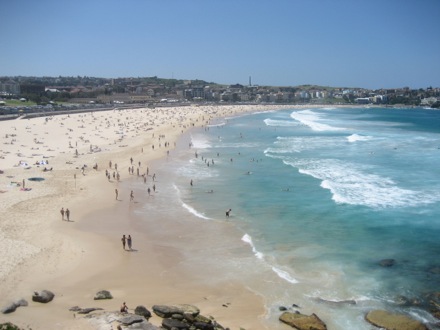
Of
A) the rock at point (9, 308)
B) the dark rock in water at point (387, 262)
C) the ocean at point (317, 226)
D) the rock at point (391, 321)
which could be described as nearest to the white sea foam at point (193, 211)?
the ocean at point (317, 226)

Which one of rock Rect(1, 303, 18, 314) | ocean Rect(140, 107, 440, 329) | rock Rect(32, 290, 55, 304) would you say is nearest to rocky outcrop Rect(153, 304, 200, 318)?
ocean Rect(140, 107, 440, 329)

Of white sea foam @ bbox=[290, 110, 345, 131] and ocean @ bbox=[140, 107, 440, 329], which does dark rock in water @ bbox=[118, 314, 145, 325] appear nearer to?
ocean @ bbox=[140, 107, 440, 329]

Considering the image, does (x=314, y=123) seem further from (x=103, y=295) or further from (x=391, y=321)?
(x=103, y=295)

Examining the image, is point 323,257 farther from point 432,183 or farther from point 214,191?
point 432,183

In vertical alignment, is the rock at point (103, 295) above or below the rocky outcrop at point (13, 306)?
below

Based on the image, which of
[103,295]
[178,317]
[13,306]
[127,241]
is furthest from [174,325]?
[127,241]

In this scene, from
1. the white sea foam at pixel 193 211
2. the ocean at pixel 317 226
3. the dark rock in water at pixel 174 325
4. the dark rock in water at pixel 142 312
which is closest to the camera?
the dark rock in water at pixel 174 325

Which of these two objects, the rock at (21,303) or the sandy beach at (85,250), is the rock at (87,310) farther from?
the rock at (21,303)
